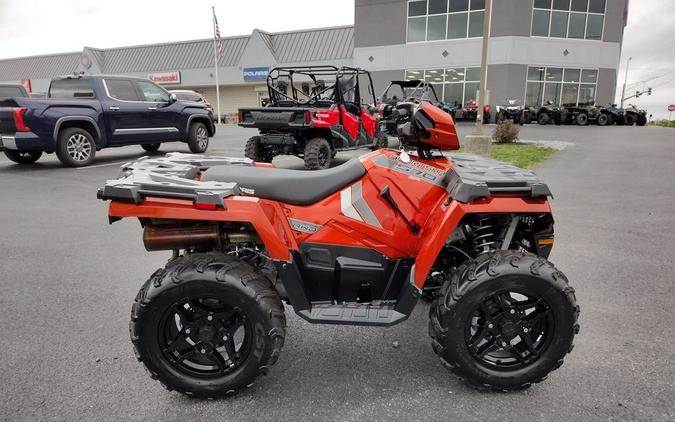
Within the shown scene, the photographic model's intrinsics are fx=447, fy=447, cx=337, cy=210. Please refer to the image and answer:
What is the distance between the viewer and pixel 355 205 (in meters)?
2.59

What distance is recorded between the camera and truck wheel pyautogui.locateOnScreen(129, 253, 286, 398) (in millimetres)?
2322

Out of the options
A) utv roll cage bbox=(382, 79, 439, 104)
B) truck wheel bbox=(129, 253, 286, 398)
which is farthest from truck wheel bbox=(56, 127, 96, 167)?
truck wheel bbox=(129, 253, 286, 398)

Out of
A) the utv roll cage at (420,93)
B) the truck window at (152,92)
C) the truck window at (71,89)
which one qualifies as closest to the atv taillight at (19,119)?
the truck window at (71,89)

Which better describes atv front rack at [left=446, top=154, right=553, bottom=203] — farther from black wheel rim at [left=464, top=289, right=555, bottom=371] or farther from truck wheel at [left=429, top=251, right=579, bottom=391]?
black wheel rim at [left=464, top=289, right=555, bottom=371]

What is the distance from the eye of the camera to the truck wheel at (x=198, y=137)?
12.6m

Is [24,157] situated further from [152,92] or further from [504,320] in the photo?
[504,320]

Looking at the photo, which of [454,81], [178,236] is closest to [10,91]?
[178,236]

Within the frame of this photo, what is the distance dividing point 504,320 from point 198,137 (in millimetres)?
11698

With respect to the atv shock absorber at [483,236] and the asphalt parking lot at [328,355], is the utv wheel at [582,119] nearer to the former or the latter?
the asphalt parking lot at [328,355]

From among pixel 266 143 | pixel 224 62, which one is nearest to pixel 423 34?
pixel 224 62

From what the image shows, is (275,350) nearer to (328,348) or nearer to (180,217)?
(328,348)

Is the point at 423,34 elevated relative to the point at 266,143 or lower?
elevated

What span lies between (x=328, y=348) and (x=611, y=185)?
→ 7583mm

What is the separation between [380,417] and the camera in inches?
91.9
